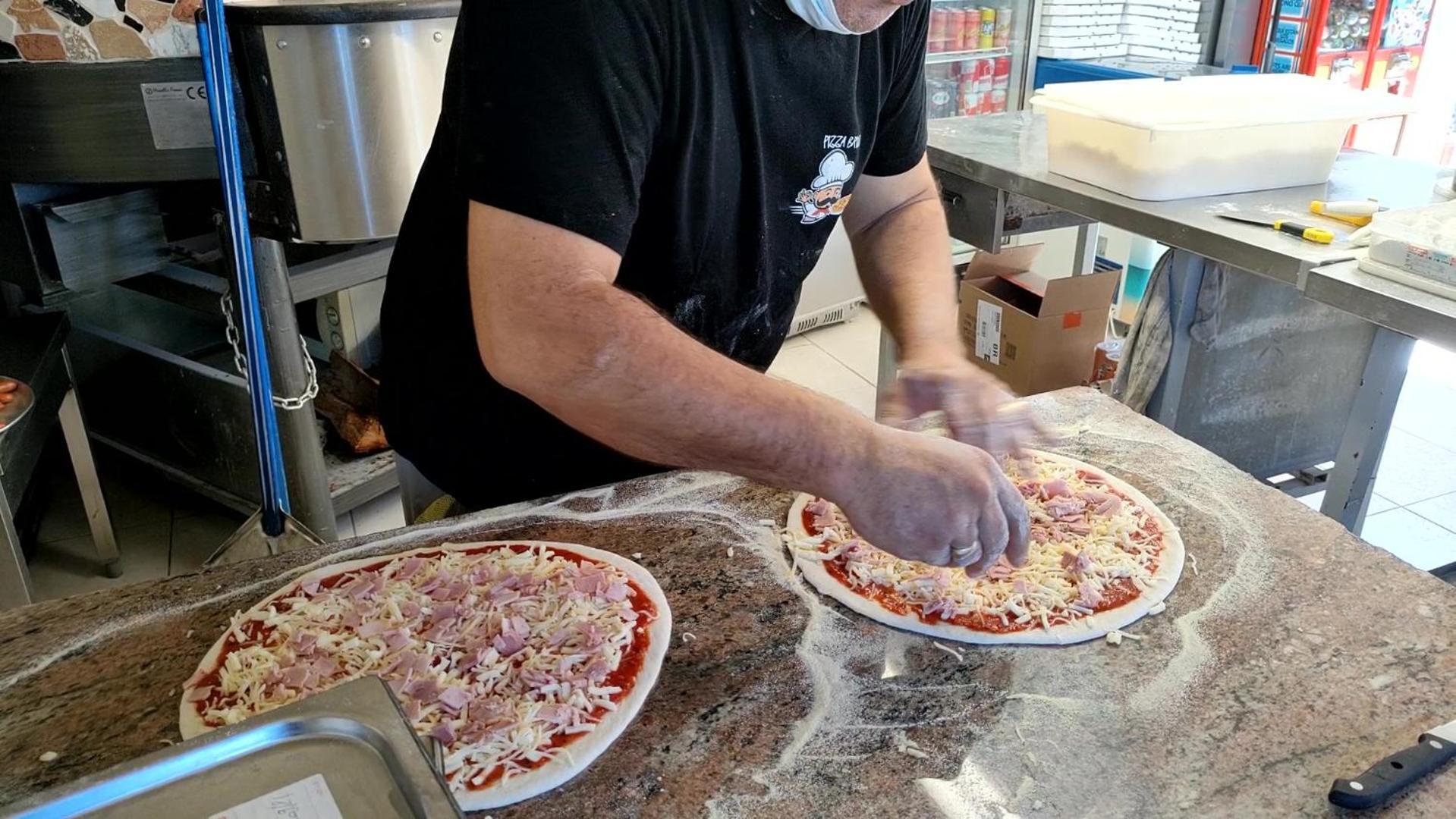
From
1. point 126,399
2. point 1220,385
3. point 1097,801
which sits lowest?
point 126,399

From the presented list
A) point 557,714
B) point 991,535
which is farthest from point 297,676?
point 991,535

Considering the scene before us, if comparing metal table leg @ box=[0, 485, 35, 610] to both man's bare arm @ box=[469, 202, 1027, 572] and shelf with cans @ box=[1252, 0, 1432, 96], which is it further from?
shelf with cans @ box=[1252, 0, 1432, 96]

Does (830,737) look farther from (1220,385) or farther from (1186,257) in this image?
(1220,385)

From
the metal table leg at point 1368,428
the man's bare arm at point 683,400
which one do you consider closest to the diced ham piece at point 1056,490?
the man's bare arm at point 683,400

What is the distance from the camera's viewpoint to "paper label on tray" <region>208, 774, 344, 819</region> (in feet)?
2.12

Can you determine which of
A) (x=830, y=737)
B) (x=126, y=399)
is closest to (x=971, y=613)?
(x=830, y=737)

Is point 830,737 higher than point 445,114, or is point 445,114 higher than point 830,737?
point 445,114

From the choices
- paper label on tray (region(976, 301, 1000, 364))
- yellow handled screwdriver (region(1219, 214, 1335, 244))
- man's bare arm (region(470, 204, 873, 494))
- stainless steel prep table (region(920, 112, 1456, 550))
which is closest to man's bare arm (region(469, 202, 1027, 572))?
man's bare arm (region(470, 204, 873, 494))

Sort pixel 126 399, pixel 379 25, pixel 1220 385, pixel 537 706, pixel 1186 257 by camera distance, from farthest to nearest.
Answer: pixel 126 399 → pixel 1220 385 → pixel 1186 257 → pixel 379 25 → pixel 537 706

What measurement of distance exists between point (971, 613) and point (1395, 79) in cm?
458

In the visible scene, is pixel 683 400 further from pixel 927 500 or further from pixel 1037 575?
pixel 1037 575

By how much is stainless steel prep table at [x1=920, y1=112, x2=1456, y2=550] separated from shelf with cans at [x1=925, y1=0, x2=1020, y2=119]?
1780 millimetres

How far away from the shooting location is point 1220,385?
103 inches

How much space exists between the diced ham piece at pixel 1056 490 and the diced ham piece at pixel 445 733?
0.92 meters
